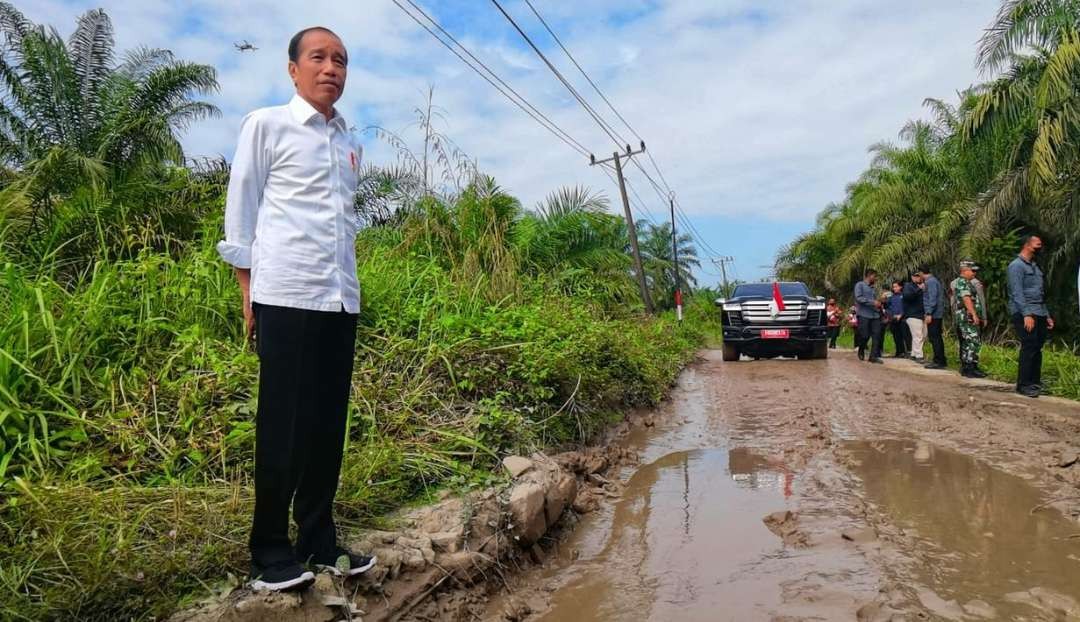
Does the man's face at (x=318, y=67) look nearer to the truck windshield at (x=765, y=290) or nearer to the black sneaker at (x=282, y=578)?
the black sneaker at (x=282, y=578)

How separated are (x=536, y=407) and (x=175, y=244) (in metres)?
3.02

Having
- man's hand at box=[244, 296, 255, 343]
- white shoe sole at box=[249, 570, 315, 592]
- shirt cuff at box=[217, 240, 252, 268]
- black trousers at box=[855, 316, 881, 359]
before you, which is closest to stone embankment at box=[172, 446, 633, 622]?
white shoe sole at box=[249, 570, 315, 592]

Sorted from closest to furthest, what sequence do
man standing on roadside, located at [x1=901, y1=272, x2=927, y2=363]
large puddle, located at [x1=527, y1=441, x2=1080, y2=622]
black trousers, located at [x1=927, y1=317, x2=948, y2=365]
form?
large puddle, located at [x1=527, y1=441, x2=1080, y2=622], black trousers, located at [x1=927, y1=317, x2=948, y2=365], man standing on roadside, located at [x1=901, y1=272, x2=927, y2=363]

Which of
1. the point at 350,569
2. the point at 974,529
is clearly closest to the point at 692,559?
the point at 974,529

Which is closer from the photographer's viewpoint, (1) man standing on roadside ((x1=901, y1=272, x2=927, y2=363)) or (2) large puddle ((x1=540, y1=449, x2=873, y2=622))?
(2) large puddle ((x1=540, y1=449, x2=873, y2=622))

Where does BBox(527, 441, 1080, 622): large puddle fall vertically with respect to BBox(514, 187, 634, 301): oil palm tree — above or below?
below

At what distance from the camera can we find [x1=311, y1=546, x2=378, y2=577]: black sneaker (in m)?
2.43

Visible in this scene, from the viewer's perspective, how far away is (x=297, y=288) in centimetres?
226

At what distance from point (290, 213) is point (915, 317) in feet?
41.4

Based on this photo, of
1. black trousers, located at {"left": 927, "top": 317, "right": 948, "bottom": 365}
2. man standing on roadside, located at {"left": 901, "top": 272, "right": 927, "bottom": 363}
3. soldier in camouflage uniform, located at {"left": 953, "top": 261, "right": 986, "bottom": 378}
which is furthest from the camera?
man standing on roadside, located at {"left": 901, "top": 272, "right": 927, "bottom": 363}

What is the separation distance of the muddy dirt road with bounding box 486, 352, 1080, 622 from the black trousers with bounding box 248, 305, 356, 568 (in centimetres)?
83

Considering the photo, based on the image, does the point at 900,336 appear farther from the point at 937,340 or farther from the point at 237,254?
the point at 237,254

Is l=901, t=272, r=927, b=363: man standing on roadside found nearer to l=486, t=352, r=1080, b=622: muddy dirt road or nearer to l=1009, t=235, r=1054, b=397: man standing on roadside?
l=1009, t=235, r=1054, b=397: man standing on roadside

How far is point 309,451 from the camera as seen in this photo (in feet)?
7.88
